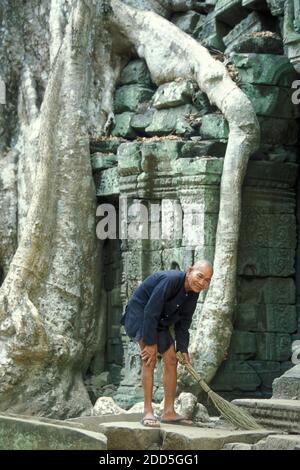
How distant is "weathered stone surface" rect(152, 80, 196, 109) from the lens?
1282 cm

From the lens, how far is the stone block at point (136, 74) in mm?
13797

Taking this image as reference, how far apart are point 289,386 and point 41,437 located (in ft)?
10.0

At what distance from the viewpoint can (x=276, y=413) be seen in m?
8.75

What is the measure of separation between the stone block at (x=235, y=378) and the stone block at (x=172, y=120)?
252cm

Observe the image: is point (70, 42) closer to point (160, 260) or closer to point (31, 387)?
point (160, 260)

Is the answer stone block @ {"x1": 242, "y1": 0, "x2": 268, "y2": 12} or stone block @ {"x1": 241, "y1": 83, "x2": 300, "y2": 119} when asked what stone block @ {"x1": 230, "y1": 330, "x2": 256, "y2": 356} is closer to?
stone block @ {"x1": 241, "y1": 83, "x2": 300, "y2": 119}

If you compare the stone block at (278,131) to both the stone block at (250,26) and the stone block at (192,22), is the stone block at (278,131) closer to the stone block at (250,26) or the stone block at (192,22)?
the stone block at (250,26)

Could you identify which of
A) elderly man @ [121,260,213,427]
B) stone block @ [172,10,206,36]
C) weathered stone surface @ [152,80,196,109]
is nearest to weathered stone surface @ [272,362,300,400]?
elderly man @ [121,260,213,427]

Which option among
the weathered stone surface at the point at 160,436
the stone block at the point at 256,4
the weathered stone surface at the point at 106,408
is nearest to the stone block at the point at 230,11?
the stone block at the point at 256,4

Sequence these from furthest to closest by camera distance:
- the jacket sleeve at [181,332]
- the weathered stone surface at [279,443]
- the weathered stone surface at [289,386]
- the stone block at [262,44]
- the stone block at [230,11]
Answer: the stone block at [230,11] < the stone block at [262,44] < the weathered stone surface at [289,386] < the jacket sleeve at [181,332] < the weathered stone surface at [279,443]

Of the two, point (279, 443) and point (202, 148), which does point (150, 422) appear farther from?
point (202, 148)

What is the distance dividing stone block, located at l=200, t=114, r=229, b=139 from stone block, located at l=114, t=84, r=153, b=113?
1374mm

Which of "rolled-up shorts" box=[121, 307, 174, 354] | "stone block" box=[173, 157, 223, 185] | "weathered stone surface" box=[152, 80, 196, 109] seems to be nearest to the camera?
"rolled-up shorts" box=[121, 307, 174, 354]
